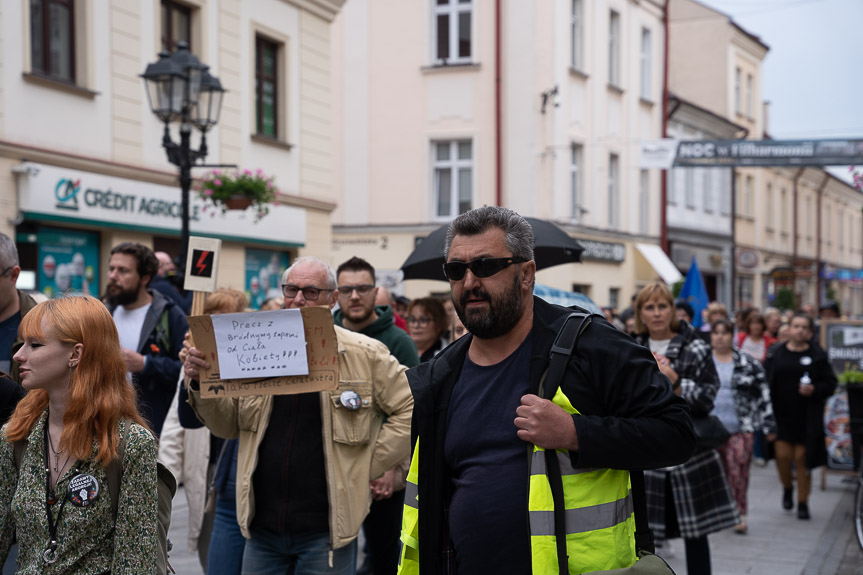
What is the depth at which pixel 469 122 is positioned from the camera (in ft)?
80.8

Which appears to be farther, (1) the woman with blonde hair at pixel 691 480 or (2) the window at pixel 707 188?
(2) the window at pixel 707 188

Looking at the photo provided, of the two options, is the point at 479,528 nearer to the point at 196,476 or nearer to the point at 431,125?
the point at 196,476

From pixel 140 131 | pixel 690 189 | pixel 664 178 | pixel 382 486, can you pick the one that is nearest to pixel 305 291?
pixel 382 486

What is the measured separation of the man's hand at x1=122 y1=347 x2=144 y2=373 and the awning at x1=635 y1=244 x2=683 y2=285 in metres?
21.9

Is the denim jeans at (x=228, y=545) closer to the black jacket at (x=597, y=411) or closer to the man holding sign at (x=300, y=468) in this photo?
the man holding sign at (x=300, y=468)

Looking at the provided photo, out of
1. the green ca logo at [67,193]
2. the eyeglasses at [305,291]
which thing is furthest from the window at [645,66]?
the eyeglasses at [305,291]

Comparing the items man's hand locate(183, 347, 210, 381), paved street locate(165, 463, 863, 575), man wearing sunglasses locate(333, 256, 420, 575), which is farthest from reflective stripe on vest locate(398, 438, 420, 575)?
paved street locate(165, 463, 863, 575)

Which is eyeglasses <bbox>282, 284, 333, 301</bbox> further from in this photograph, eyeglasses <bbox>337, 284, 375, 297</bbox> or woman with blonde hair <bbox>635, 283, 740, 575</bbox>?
woman with blonde hair <bbox>635, 283, 740, 575</bbox>

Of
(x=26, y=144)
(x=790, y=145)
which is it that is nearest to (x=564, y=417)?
(x=26, y=144)

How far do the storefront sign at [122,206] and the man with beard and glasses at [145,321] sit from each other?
6.76 meters

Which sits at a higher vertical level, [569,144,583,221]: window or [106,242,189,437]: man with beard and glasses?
[569,144,583,221]: window

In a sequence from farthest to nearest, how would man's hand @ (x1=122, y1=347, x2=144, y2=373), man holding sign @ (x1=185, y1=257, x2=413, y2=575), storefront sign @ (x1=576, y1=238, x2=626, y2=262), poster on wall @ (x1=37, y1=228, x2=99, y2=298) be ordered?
storefront sign @ (x1=576, y1=238, x2=626, y2=262) → poster on wall @ (x1=37, y1=228, x2=99, y2=298) → man's hand @ (x1=122, y1=347, x2=144, y2=373) → man holding sign @ (x1=185, y1=257, x2=413, y2=575)

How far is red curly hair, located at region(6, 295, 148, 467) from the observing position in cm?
320

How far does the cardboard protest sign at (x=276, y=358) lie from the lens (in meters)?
4.29
